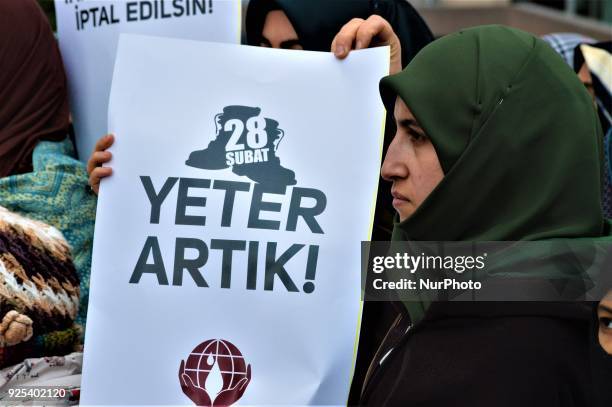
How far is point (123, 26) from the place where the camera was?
285cm

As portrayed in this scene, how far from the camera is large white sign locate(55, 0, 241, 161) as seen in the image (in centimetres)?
286

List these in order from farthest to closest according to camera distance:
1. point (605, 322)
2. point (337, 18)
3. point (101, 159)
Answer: point (337, 18)
point (101, 159)
point (605, 322)

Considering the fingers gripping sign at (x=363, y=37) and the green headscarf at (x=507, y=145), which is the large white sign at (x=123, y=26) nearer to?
the fingers gripping sign at (x=363, y=37)

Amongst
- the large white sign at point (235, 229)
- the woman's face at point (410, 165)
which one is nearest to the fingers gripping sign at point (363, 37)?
the large white sign at point (235, 229)

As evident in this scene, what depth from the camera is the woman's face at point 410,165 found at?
1.88 metres

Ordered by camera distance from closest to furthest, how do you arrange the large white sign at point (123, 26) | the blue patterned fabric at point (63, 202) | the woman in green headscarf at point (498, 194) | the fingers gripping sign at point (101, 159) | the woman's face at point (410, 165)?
the woman in green headscarf at point (498, 194)
the woman's face at point (410, 165)
the fingers gripping sign at point (101, 159)
the blue patterned fabric at point (63, 202)
the large white sign at point (123, 26)

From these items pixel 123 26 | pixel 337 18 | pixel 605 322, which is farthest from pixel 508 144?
pixel 123 26

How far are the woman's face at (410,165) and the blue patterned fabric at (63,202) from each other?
37.0 inches

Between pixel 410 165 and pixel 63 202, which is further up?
pixel 410 165

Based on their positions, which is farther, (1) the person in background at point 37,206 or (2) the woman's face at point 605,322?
(1) the person in background at point 37,206

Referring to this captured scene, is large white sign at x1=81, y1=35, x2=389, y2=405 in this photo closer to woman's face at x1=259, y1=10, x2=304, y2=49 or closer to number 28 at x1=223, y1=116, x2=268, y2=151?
number 28 at x1=223, y1=116, x2=268, y2=151

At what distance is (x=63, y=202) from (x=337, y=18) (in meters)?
0.93

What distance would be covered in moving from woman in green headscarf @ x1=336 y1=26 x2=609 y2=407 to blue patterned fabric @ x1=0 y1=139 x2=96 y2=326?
1.00m

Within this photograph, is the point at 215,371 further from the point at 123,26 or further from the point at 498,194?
the point at 123,26
